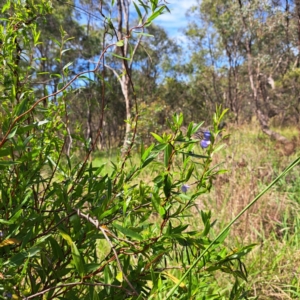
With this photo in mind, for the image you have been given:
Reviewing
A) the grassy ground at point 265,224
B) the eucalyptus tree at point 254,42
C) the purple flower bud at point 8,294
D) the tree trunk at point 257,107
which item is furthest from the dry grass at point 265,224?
the eucalyptus tree at point 254,42

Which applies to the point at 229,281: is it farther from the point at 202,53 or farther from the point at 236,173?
the point at 202,53

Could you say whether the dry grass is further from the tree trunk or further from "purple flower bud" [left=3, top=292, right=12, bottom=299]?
the tree trunk

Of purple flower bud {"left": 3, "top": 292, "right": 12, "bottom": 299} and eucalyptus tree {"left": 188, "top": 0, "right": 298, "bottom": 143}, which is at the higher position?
eucalyptus tree {"left": 188, "top": 0, "right": 298, "bottom": 143}

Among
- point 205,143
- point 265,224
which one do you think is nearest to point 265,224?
point 265,224

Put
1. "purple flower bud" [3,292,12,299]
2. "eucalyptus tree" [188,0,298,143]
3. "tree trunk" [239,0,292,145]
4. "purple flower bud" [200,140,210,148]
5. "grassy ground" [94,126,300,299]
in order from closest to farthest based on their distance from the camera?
"purple flower bud" [3,292,12,299] < "purple flower bud" [200,140,210,148] < "grassy ground" [94,126,300,299] < "tree trunk" [239,0,292,145] < "eucalyptus tree" [188,0,298,143]

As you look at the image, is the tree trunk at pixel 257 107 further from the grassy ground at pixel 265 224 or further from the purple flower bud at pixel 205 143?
the purple flower bud at pixel 205 143

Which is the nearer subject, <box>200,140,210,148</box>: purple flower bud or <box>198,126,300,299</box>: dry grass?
<box>200,140,210,148</box>: purple flower bud

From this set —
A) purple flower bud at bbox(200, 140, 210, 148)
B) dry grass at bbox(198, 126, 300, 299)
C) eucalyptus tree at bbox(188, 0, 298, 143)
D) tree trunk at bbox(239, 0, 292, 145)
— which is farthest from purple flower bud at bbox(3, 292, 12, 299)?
eucalyptus tree at bbox(188, 0, 298, 143)

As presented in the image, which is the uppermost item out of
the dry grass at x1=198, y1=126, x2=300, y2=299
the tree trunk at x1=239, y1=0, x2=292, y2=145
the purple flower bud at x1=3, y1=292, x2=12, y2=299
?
the tree trunk at x1=239, y1=0, x2=292, y2=145

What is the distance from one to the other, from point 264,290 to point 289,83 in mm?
17092

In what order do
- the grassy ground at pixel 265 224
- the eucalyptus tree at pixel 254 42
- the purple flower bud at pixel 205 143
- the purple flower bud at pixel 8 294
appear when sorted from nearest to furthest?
the purple flower bud at pixel 8 294
the purple flower bud at pixel 205 143
the grassy ground at pixel 265 224
the eucalyptus tree at pixel 254 42

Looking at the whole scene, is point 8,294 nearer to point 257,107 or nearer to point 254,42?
point 257,107

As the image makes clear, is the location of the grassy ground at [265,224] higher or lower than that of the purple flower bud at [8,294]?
lower

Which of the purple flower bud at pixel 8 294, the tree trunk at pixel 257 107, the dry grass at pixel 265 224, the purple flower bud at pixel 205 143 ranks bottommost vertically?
the dry grass at pixel 265 224
